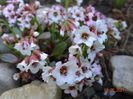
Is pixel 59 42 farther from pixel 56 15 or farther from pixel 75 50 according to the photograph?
pixel 75 50

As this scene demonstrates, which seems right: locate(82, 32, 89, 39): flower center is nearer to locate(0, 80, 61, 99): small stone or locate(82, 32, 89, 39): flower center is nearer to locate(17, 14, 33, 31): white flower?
Result: locate(0, 80, 61, 99): small stone

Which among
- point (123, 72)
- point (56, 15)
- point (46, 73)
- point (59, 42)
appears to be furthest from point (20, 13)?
point (123, 72)

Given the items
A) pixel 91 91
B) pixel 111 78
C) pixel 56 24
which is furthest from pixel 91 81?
pixel 56 24

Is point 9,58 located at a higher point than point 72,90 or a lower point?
higher

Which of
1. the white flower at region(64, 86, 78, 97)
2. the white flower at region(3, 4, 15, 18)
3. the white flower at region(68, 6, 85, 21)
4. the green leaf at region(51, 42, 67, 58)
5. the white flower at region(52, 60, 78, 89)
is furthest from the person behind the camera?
the white flower at region(3, 4, 15, 18)

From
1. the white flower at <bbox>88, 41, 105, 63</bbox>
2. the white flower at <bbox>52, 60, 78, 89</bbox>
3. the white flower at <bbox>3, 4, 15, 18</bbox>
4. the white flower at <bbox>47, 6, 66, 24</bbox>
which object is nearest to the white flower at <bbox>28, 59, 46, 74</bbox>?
the white flower at <bbox>52, 60, 78, 89</bbox>

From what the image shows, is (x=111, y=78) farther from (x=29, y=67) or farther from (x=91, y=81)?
(x=29, y=67)

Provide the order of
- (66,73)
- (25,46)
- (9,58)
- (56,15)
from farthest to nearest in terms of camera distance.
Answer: (56,15) < (9,58) < (25,46) < (66,73)
